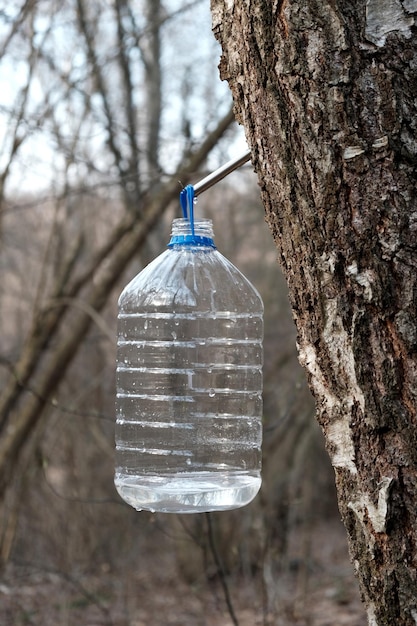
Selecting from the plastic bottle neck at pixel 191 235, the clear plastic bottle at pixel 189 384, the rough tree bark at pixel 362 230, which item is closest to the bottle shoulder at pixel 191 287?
the clear plastic bottle at pixel 189 384

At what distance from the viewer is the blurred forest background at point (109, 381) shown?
18.0ft

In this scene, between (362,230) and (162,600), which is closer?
(362,230)

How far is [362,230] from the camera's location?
52.9 inches

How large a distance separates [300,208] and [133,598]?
684 centimetres

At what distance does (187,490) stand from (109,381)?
5.69 meters

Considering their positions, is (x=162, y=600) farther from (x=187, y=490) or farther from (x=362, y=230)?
(x=362, y=230)

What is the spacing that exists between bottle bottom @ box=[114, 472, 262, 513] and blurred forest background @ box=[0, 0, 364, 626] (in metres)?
2.44

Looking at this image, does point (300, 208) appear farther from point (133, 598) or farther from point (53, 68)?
point (133, 598)

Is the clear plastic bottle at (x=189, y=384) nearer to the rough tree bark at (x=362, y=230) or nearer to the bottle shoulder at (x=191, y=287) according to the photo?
the bottle shoulder at (x=191, y=287)

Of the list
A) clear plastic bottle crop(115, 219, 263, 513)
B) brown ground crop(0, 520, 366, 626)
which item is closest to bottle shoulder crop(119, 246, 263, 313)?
clear plastic bottle crop(115, 219, 263, 513)

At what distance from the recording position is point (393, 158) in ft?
4.38

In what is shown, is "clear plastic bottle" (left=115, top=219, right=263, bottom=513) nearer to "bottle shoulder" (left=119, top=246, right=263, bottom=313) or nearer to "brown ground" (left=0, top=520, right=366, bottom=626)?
"bottle shoulder" (left=119, top=246, right=263, bottom=313)

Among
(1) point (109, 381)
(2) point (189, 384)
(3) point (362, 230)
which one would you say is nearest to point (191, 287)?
(2) point (189, 384)

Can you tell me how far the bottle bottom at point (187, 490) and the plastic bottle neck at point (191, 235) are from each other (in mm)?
698
